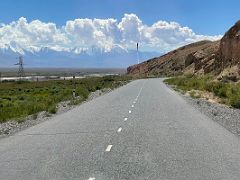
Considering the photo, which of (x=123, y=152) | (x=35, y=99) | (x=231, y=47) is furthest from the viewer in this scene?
(x=231, y=47)

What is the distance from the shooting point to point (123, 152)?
10.7 metres

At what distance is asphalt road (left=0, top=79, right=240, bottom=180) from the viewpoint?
850 cm

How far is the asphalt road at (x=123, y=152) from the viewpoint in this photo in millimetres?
8500

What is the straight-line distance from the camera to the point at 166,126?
52.9 ft

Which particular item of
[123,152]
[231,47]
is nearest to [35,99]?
[123,152]

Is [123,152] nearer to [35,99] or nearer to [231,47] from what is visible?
[35,99]

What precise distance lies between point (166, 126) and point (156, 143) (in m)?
4.07

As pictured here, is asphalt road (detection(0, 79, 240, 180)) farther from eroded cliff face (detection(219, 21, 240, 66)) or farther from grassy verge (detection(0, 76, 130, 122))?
eroded cliff face (detection(219, 21, 240, 66))

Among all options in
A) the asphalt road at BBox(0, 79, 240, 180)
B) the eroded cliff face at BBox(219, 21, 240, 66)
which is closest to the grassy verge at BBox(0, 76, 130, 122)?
the asphalt road at BBox(0, 79, 240, 180)

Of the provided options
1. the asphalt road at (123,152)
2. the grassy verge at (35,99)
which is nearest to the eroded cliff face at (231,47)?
the grassy verge at (35,99)

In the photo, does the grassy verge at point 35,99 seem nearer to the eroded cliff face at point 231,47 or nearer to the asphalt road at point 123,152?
the asphalt road at point 123,152

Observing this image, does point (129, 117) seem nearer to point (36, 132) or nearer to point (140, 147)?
point (36, 132)

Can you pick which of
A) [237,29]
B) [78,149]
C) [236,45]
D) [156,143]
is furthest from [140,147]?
[237,29]

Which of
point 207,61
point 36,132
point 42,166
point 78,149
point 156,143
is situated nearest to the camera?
point 42,166
